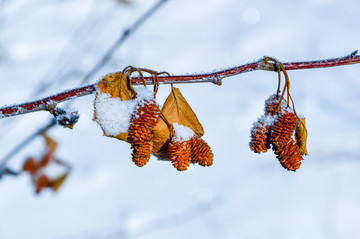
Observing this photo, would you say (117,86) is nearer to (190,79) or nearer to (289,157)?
(190,79)

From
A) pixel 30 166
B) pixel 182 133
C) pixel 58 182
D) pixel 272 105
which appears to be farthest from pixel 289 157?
pixel 30 166

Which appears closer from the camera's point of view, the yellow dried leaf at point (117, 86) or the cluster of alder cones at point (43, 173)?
the yellow dried leaf at point (117, 86)

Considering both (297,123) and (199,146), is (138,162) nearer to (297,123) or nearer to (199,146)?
(199,146)

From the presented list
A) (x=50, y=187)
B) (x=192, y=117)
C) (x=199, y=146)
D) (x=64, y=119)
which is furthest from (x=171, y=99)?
(x=50, y=187)

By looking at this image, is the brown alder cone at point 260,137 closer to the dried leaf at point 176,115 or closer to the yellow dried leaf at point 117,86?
the dried leaf at point 176,115

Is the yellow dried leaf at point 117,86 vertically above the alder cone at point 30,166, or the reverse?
the alder cone at point 30,166

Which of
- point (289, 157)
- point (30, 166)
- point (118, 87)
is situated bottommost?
point (289, 157)

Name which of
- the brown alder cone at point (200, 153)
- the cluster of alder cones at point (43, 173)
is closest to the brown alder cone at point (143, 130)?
the brown alder cone at point (200, 153)
